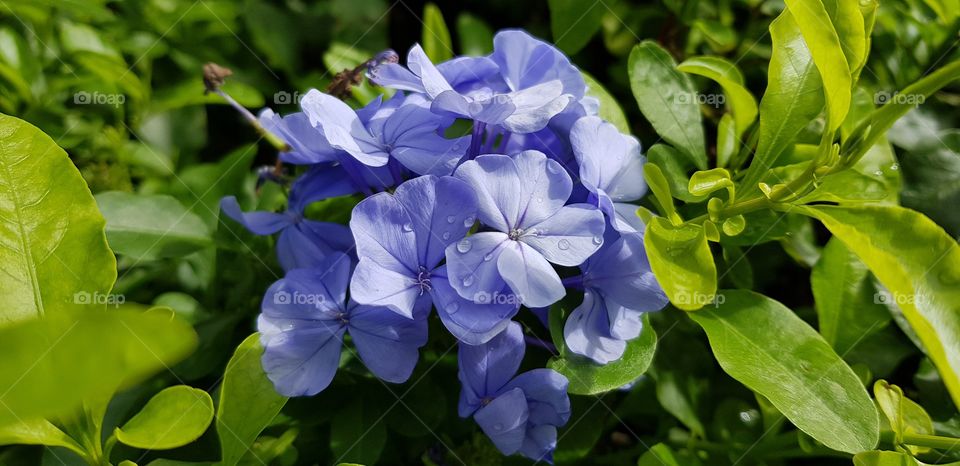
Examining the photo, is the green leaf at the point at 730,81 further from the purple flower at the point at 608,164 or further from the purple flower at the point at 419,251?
the purple flower at the point at 419,251

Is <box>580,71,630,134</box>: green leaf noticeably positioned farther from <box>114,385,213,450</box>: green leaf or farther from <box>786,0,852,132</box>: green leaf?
<box>114,385,213,450</box>: green leaf

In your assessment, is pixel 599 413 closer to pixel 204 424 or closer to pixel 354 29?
pixel 204 424

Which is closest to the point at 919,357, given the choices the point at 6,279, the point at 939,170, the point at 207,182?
the point at 939,170

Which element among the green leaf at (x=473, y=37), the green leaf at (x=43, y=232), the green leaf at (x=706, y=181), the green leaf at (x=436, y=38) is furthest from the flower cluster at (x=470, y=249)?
the green leaf at (x=473, y=37)

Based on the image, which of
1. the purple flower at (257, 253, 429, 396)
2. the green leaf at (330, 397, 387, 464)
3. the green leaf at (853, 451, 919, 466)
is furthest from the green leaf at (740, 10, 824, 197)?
the green leaf at (330, 397, 387, 464)

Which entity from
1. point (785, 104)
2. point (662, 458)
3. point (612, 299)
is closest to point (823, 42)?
point (785, 104)

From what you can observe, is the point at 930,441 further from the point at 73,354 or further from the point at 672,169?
the point at 73,354
